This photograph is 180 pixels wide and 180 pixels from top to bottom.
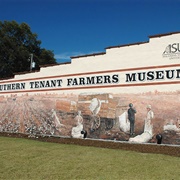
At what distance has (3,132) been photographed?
18.7 metres

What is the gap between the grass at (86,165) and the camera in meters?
6.66

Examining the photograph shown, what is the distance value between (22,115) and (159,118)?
1115 cm

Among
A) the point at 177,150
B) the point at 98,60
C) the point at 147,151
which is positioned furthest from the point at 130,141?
the point at 98,60

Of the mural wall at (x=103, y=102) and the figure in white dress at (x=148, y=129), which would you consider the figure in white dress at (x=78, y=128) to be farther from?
the figure in white dress at (x=148, y=129)

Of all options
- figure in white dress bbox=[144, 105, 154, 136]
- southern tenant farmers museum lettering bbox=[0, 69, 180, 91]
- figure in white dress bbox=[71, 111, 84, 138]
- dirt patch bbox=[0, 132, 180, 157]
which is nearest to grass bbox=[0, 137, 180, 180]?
dirt patch bbox=[0, 132, 180, 157]

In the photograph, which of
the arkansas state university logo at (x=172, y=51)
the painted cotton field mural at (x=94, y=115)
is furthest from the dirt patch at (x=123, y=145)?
the arkansas state university logo at (x=172, y=51)

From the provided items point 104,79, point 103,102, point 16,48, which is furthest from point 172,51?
point 16,48

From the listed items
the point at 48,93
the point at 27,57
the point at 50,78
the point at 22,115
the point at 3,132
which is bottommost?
the point at 3,132

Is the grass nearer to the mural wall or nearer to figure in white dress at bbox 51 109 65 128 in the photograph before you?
the mural wall

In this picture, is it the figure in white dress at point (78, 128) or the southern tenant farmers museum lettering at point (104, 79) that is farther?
the figure in white dress at point (78, 128)

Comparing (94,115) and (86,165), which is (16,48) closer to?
(94,115)

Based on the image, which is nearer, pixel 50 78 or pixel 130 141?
pixel 130 141

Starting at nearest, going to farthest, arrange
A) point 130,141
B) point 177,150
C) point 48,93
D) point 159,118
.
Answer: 1. point 177,150
2. point 159,118
3. point 130,141
4. point 48,93

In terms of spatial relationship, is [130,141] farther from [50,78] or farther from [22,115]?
[22,115]
